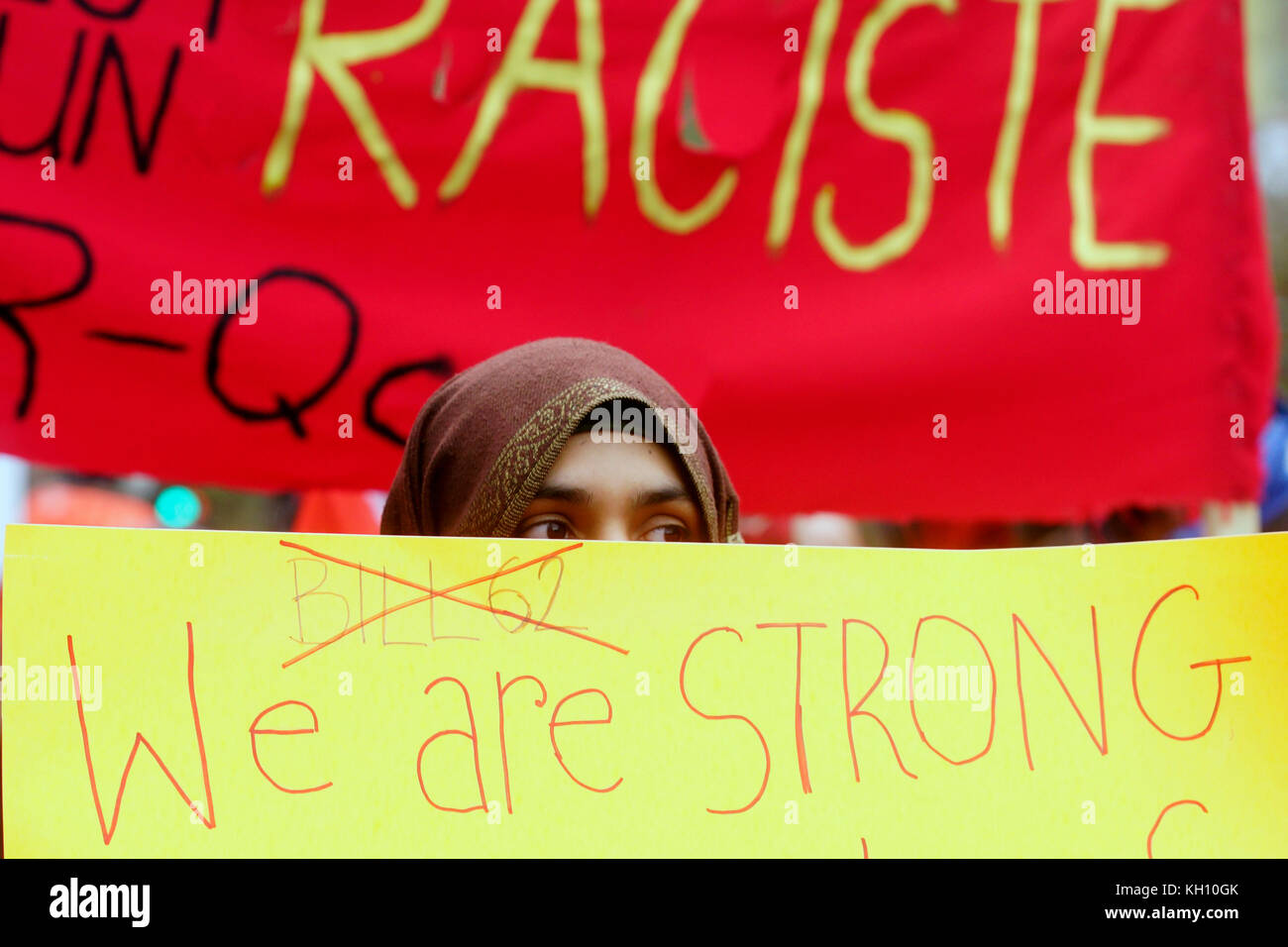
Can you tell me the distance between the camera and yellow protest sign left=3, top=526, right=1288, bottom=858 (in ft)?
3.04

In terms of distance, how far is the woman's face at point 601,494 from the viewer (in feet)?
4.43

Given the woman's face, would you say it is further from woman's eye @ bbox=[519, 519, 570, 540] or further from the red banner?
the red banner

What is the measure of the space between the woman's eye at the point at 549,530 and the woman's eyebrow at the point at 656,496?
75 mm

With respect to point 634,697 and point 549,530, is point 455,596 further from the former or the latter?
point 549,530

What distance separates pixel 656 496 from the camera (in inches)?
53.8

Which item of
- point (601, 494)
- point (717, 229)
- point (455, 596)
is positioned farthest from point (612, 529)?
point (717, 229)

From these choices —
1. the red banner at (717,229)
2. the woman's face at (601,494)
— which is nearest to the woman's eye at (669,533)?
the woman's face at (601,494)

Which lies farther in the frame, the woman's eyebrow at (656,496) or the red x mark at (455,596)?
the woman's eyebrow at (656,496)

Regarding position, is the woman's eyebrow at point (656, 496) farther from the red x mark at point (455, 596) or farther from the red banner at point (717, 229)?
the red banner at point (717, 229)

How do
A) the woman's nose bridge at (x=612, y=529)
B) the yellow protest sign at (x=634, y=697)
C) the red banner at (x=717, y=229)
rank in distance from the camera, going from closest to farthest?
the yellow protest sign at (x=634, y=697) → the woman's nose bridge at (x=612, y=529) → the red banner at (x=717, y=229)

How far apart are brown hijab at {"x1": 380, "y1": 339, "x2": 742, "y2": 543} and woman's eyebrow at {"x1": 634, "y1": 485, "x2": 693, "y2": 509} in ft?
0.08

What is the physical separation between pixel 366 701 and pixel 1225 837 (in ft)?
1.97

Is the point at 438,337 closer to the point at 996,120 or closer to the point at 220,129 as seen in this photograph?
the point at 220,129

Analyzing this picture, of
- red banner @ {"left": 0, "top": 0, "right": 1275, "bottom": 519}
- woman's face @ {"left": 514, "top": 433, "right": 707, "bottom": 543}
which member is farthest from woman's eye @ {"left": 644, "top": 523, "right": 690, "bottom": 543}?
red banner @ {"left": 0, "top": 0, "right": 1275, "bottom": 519}
